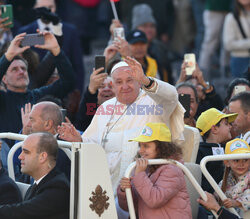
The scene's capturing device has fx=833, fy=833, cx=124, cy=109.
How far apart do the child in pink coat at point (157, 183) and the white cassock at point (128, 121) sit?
1.80ft

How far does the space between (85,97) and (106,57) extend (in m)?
0.86

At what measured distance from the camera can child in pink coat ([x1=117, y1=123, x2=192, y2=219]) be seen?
6.36m

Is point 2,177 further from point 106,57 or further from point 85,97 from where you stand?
point 106,57

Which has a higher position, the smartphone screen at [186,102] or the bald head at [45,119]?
the smartphone screen at [186,102]

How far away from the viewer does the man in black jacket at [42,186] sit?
6.47 metres

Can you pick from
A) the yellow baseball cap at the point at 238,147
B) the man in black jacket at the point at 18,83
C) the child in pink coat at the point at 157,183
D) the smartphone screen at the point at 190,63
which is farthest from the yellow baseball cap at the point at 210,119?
the man in black jacket at the point at 18,83

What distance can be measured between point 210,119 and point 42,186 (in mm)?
1871

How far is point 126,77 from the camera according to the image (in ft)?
25.2

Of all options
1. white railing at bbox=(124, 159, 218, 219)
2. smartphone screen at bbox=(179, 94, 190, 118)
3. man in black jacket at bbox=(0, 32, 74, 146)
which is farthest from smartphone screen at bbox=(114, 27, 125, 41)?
white railing at bbox=(124, 159, 218, 219)

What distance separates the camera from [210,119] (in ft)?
25.1

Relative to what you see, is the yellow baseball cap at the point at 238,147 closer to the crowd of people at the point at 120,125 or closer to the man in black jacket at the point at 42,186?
the crowd of people at the point at 120,125

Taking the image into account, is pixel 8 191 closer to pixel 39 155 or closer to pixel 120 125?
pixel 39 155

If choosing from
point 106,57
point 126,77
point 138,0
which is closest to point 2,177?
point 126,77

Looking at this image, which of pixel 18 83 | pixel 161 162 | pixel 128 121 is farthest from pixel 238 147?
pixel 18 83
